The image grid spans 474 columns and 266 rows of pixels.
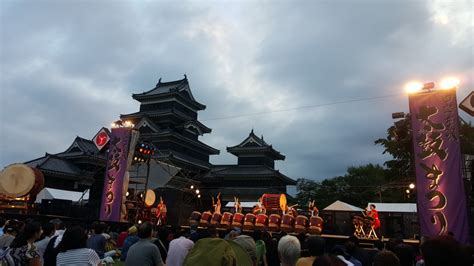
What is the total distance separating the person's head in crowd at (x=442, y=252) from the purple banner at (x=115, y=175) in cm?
1265

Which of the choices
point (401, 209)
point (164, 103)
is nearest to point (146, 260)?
point (401, 209)

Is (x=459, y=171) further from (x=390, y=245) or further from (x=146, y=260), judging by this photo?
(x=146, y=260)

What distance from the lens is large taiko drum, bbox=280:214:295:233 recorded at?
577 inches

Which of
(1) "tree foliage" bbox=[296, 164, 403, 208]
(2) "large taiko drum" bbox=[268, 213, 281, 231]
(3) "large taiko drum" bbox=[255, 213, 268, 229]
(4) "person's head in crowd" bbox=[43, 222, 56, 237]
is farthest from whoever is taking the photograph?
(1) "tree foliage" bbox=[296, 164, 403, 208]

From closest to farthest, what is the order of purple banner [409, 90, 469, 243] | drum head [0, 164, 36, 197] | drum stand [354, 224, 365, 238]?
purple banner [409, 90, 469, 243]
drum head [0, 164, 36, 197]
drum stand [354, 224, 365, 238]

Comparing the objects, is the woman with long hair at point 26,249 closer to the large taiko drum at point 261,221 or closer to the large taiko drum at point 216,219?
the large taiko drum at point 261,221

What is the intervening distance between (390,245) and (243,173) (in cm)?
2809

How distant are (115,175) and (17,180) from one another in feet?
13.4

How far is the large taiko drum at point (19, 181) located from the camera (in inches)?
536

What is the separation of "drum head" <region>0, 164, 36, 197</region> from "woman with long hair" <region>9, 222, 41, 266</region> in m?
11.6

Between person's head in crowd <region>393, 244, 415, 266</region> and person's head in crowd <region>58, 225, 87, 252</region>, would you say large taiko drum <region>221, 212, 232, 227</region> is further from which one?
person's head in crowd <region>393, 244, 415, 266</region>

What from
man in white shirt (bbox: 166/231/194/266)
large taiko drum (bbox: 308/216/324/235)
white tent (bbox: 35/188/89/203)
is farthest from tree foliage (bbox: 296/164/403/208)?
man in white shirt (bbox: 166/231/194/266)

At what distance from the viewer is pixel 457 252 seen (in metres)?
1.89

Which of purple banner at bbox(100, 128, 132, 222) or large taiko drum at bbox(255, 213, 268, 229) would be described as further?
large taiko drum at bbox(255, 213, 268, 229)
